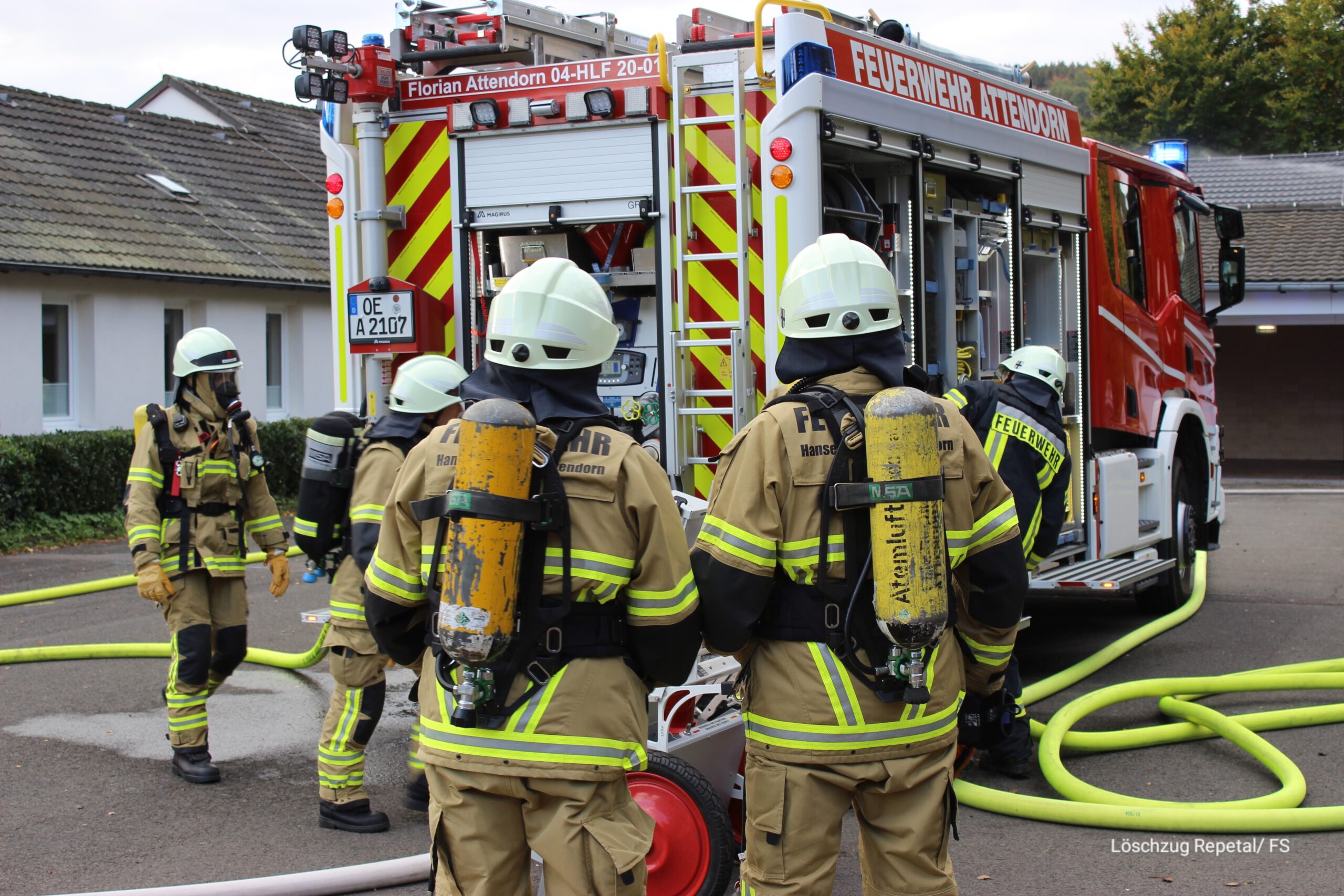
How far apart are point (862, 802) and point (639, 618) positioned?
2.22ft

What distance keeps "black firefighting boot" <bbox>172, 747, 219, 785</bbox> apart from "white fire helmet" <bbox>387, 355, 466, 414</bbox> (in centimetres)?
190

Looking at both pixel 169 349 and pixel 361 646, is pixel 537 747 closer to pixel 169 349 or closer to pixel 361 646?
pixel 361 646

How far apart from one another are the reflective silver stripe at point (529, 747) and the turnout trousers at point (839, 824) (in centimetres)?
39

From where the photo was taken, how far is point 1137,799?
468 centimetres

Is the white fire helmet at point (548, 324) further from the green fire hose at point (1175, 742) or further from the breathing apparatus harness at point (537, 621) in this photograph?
the green fire hose at point (1175, 742)

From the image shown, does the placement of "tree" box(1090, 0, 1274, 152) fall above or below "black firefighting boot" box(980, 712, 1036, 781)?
above

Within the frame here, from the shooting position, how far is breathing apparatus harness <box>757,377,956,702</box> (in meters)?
2.82

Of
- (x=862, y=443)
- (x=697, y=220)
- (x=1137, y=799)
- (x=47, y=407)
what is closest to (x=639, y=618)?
(x=862, y=443)

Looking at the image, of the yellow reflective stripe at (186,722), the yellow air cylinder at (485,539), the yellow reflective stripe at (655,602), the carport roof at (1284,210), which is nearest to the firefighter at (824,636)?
the yellow reflective stripe at (655,602)

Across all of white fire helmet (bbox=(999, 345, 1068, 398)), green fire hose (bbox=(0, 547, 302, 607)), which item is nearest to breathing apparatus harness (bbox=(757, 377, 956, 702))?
white fire helmet (bbox=(999, 345, 1068, 398))

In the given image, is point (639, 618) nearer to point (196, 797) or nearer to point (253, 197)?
point (196, 797)

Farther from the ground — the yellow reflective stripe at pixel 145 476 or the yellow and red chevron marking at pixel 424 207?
the yellow and red chevron marking at pixel 424 207

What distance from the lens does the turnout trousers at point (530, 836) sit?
2627mm

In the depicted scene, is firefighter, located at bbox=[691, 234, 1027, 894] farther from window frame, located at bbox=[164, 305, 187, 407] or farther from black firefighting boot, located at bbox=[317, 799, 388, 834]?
window frame, located at bbox=[164, 305, 187, 407]
